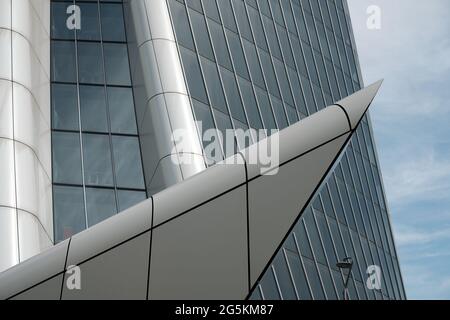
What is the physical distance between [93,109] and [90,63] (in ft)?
7.31

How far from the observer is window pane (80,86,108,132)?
80.8 feet

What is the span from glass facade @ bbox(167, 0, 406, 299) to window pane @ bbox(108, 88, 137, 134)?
2158mm

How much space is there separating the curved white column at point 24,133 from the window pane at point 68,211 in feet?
0.88

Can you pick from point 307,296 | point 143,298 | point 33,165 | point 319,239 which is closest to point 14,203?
point 33,165

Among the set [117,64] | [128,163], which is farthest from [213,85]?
[128,163]

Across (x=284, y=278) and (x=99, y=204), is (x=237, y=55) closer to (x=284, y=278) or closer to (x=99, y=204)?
(x=284, y=278)

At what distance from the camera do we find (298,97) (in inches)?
1455

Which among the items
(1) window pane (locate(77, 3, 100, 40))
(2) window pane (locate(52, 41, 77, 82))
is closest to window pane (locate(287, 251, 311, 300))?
(2) window pane (locate(52, 41, 77, 82))

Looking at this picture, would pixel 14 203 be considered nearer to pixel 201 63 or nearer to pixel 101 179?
pixel 101 179

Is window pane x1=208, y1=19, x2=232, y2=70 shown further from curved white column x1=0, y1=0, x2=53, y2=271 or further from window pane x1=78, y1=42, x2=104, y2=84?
curved white column x1=0, y1=0, x2=53, y2=271

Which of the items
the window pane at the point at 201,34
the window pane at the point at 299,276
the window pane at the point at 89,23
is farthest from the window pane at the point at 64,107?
the window pane at the point at 299,276

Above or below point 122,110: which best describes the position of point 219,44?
above

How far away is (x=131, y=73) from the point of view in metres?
25.7

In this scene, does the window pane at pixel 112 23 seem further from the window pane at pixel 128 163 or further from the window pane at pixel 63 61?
the window pane at pixel 128 163
